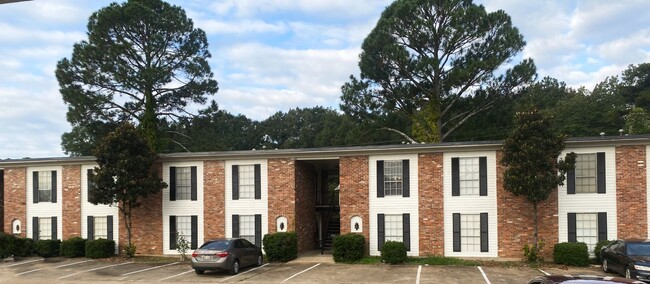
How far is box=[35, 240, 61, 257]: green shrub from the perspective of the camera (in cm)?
2602

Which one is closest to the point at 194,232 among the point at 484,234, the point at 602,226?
the point at 484,234

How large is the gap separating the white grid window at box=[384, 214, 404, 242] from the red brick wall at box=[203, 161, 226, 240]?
7.65m

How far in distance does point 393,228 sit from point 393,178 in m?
2.18

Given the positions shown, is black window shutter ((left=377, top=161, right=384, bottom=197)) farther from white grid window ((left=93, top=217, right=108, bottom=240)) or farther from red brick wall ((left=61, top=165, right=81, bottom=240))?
red brick wall ((left=61, top=165, right=81, bottom=240))

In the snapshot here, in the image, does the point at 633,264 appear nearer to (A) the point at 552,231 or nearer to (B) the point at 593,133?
(A) the point at 552,231

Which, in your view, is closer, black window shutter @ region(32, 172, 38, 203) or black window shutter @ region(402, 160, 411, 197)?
black window shutter @ region(402, 160, 411, 197)

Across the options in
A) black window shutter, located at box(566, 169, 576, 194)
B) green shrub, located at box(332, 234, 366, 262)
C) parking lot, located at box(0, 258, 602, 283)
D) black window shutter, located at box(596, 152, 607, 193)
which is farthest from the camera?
green shrub, located at box(332, 234, 366, 262)

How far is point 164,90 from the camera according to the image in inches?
1729

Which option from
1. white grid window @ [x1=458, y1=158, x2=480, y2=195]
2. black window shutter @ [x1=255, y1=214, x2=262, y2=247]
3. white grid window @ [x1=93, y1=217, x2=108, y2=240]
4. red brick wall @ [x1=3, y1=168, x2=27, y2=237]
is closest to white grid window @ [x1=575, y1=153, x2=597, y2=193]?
white grid window @ [x1=458, y1=158, x2=480, y2=195]

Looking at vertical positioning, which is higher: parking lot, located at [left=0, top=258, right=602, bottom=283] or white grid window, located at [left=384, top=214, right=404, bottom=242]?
white grid window, located at [left=384, top=214, right=404, bottom=242]

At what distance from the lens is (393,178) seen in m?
24.4

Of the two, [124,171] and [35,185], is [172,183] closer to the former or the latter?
[124,171]

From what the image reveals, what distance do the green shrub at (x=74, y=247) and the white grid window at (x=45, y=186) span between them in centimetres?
309

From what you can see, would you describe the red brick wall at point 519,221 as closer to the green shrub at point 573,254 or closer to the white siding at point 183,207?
the green shrub at point 573,254
